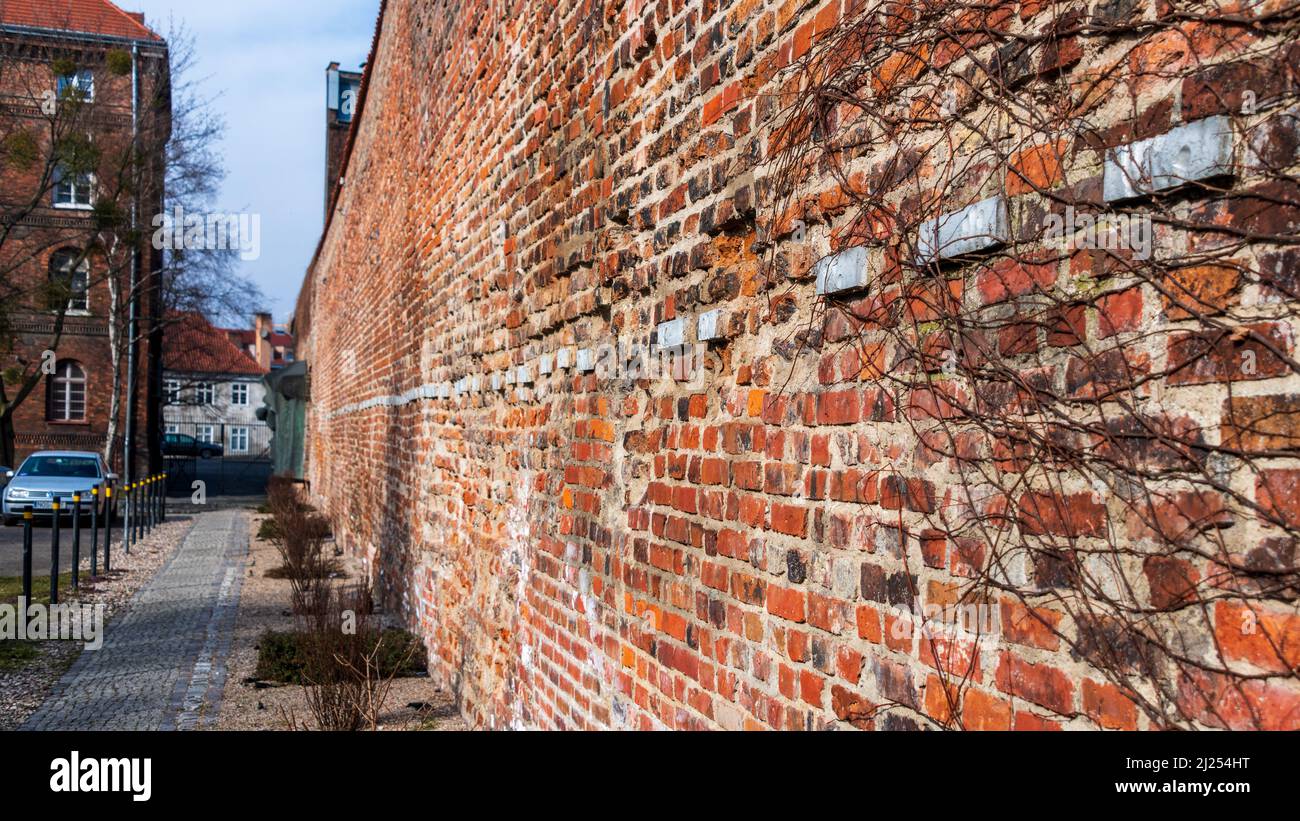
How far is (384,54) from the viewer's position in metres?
11.6

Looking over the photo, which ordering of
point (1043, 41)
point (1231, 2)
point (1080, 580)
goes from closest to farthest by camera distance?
point (1231, 2)
point (1080, 580)
point (1043, 41)

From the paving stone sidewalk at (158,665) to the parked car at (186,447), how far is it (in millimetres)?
27901

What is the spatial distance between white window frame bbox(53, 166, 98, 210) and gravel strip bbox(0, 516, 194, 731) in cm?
997

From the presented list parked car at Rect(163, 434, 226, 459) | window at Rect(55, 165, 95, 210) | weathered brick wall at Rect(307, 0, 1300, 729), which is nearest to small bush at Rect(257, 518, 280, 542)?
weathered brick wall at Rect(307, 0, 1300, 729)

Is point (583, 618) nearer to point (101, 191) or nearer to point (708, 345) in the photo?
point (708, 345)

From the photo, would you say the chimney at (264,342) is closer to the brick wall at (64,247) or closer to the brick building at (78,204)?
the brick wall at (64,247)

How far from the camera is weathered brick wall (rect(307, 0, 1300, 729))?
1.55 meters

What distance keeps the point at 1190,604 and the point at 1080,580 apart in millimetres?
185

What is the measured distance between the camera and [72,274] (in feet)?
87.3

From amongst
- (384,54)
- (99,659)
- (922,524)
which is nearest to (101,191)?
(384,54)

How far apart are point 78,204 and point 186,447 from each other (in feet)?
59.7

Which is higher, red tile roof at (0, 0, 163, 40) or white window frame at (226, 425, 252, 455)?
red tile roof at (0, 0, 163, 40)

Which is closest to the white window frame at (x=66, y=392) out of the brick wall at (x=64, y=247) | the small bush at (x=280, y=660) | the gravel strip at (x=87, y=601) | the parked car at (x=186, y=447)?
the brick wall at (x=64, y=247)

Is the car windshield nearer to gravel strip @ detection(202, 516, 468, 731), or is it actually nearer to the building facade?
gravel strip @ detection(202, 516, 468, 731)
